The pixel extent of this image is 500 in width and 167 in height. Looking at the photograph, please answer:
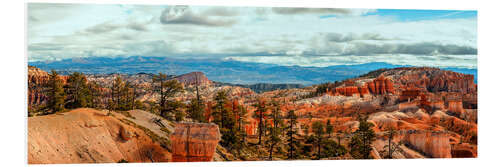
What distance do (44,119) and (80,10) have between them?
18.5 ft

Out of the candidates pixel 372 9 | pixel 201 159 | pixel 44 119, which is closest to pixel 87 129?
pixel 44 119

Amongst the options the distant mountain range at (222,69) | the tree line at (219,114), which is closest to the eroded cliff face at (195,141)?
the tree line at (219,114)

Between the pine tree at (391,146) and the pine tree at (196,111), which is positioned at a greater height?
the pine tree at (196,111)

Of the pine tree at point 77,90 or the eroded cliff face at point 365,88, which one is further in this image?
the eroded cliff face at point 365,88

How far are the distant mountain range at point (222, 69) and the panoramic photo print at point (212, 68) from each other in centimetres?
8

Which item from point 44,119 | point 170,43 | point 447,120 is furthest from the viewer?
point 447,120

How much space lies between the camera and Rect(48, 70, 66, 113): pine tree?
22016 millimetres

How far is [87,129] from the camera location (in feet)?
57.5

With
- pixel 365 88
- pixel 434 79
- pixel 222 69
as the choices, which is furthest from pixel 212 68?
pixel 365 88

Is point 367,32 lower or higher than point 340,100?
higher

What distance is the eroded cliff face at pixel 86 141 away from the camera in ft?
52.1

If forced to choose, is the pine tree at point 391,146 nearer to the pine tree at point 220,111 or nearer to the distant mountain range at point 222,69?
the distant mountain range at point 222,69

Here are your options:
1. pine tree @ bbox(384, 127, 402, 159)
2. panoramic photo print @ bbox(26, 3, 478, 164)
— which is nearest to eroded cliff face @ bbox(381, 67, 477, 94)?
panoramic photo print @ bbox(26, 3, 478, 164)

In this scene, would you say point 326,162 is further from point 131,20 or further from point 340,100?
point 340,100
